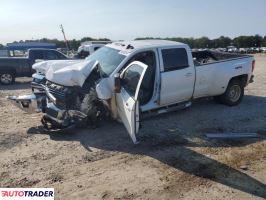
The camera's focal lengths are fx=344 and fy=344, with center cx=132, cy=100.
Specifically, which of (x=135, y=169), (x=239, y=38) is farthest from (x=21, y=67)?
(x=239, y=38)

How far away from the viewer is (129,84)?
6.64 m

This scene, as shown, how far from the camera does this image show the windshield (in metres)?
7.54

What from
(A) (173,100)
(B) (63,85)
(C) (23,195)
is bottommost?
(C) (23,195)

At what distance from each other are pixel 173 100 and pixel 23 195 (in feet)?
14.4

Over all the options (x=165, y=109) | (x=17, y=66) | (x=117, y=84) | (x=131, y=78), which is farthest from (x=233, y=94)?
(x=17, y=66)

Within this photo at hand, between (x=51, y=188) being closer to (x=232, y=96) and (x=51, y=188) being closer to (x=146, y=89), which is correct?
(x=146, y=89)

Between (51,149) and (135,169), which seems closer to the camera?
(135,169)

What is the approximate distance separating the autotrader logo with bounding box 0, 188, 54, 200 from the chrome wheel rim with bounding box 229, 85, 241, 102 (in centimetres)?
646

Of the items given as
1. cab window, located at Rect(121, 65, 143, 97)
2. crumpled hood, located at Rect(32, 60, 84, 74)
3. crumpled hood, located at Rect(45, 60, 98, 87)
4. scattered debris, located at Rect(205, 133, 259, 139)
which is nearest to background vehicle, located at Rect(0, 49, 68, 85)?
crumpled hood, located at Rect(32, 60, 84, 74)

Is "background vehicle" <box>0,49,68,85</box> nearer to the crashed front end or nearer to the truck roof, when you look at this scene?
the truck roof

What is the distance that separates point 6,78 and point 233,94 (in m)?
10.4

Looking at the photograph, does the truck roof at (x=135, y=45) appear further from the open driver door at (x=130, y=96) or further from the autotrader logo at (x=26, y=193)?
the autotrader logo at (x=26, y=193)

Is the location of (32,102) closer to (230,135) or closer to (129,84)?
(129,84)

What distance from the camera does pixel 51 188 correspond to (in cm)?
493
